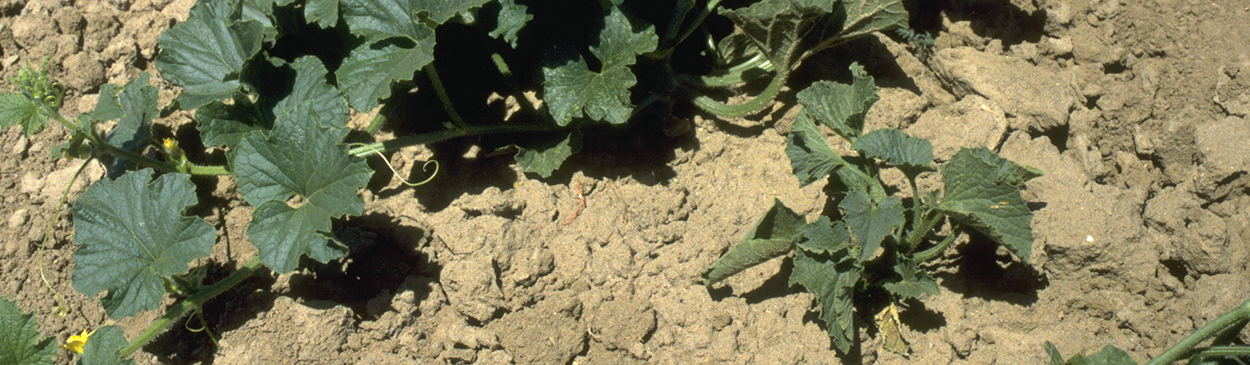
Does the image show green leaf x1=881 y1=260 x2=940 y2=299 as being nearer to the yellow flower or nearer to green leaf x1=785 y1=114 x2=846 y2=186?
green leaf x1=785 y1=114 x2=846 y2=186

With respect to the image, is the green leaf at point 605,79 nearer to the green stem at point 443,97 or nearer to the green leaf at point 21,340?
the green stem at point 443,97

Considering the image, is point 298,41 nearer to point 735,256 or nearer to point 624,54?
point 624,54

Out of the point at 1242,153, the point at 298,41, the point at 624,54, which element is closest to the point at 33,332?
the point at 298,41

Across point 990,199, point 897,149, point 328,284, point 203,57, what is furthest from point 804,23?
point 203,57

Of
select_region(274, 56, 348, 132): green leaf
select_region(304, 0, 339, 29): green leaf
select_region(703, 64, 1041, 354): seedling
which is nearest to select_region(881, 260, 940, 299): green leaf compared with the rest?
select_region(703, 64, 1041, 354): seedling

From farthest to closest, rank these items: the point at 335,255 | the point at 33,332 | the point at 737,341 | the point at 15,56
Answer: the point at 15,56
the point at 737,341
the point at 33,332
the point at 335,255

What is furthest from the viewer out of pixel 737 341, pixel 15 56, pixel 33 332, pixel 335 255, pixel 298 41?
pixel 15 56

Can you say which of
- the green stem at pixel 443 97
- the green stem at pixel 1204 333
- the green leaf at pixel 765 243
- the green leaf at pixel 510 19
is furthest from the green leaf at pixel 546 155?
the green stem at pixel 1204 333
